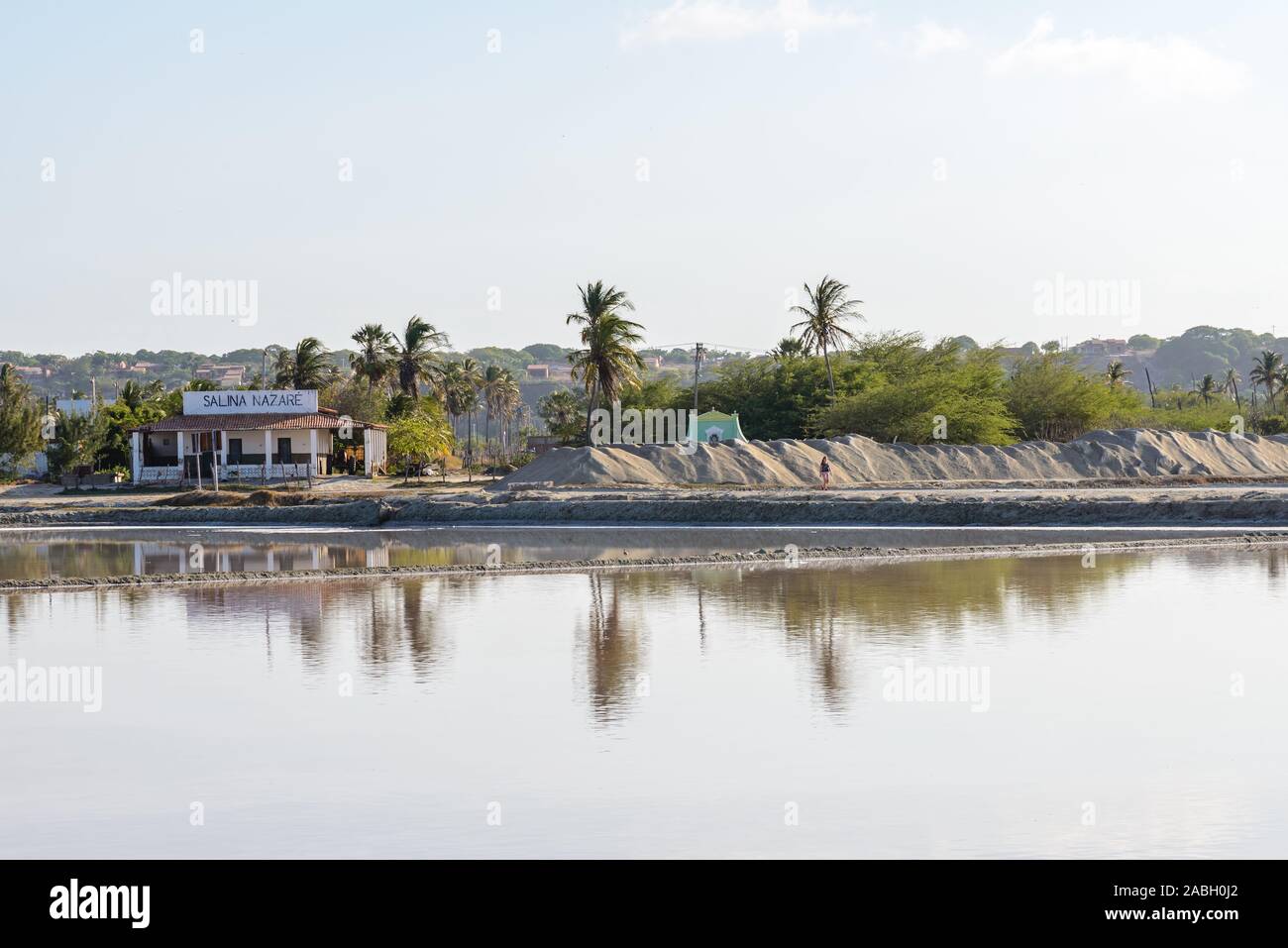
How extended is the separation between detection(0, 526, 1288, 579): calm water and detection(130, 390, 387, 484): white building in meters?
17.0

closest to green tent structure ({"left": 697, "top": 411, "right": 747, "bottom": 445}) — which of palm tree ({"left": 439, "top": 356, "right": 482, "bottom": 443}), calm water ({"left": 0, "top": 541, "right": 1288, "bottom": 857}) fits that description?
palm tree ({"left": 439, "top": 356, "right": 482, "bottom": 443})


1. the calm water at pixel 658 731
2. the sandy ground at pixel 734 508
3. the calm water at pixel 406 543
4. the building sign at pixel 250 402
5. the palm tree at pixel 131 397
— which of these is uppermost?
the palm tree at pixel 131 397

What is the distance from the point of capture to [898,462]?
59.0 meters

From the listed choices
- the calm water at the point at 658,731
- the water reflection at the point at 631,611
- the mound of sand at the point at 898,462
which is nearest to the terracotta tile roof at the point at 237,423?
the mound of sand at the point at 898,462

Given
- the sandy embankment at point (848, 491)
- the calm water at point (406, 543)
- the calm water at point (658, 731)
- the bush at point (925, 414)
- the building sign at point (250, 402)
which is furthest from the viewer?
the bush at point (925, 414)

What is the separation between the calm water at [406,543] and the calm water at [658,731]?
29.6ft

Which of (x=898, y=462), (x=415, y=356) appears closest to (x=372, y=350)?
(x=415, y=356)

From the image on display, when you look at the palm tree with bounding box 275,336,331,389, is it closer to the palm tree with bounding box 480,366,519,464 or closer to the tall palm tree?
the tall palm tree

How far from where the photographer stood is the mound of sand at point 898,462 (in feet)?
180

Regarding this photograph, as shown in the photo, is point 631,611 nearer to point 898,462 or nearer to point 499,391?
point 898,462

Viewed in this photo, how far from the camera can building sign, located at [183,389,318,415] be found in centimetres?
6100

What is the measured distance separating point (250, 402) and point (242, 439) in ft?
5.68

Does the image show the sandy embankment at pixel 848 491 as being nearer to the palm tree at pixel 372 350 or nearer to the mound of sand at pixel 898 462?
the mound of sand at pixel 898 462
